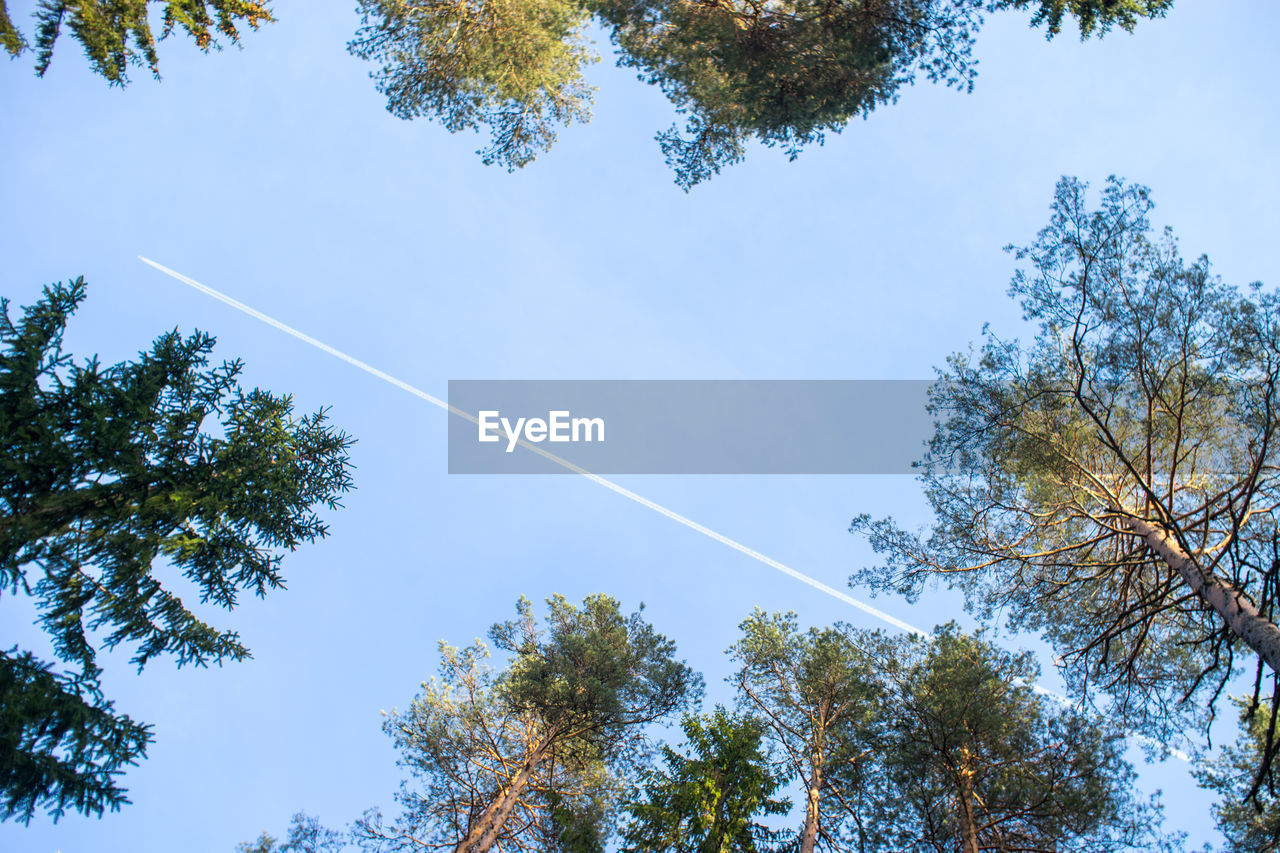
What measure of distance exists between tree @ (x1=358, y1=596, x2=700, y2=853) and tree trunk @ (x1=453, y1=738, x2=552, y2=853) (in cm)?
4

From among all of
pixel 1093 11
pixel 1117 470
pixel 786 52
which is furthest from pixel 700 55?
pixel 1117 470

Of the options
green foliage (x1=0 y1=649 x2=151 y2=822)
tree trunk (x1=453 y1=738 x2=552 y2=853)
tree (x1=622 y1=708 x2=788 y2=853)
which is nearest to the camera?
green foliage (x1=0 y1=649 x2=151 y2=822)

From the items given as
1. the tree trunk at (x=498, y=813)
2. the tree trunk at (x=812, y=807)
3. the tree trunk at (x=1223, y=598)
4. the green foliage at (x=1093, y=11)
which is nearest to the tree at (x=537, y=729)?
the tree trunk at (x=498, y=813)

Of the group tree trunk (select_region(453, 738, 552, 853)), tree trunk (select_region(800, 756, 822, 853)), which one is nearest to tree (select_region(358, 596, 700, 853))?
tree trunk (select_region(453, 738, 552, 853))

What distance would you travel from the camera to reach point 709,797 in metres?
9.43

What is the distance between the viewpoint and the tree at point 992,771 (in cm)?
1044

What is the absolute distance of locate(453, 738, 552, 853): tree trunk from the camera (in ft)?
36.6

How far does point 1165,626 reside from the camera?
11797mm

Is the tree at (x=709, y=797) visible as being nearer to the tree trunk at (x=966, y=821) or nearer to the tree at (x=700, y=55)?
the tree trunk at (x=966, y=821)

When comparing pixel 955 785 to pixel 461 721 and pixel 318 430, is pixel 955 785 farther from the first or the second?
pixel 318 430

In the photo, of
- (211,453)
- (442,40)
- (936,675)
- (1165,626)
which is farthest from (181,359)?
(1165,626)

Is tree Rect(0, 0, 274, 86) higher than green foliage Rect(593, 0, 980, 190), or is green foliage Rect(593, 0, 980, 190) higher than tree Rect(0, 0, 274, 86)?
green foliage Rect(593, 0, 980, 190)

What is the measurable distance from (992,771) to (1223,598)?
217 inches

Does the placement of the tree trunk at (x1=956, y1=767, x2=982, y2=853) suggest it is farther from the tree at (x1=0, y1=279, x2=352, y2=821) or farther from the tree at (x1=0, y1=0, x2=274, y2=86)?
the tree at (x1=0, y1=0, x2=274, y2=86)
